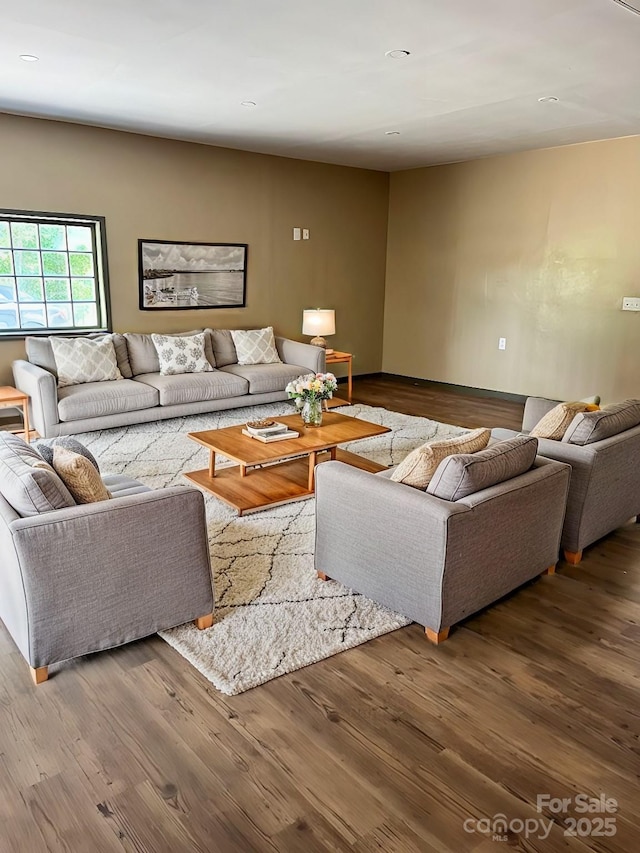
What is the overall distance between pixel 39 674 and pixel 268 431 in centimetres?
212

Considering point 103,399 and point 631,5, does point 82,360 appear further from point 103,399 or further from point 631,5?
point 631,5

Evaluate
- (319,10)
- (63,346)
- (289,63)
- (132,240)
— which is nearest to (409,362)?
(132,240)

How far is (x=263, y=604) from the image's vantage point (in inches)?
107

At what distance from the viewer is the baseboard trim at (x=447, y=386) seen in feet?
23.1

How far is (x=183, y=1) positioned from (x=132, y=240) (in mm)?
3425

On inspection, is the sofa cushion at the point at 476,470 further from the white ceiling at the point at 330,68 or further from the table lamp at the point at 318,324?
the table lamp at the point at 318,324

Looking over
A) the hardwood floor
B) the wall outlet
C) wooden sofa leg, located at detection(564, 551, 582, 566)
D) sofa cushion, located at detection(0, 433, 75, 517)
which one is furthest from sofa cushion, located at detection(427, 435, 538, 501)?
the wall outlet

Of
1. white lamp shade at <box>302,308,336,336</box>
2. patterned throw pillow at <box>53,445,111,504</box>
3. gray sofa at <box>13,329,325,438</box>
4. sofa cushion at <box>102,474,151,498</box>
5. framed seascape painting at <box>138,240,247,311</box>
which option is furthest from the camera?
white lamp shade at <box>302,308,336,336</box>

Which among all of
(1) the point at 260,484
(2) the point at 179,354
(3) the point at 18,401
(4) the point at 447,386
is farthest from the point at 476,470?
(4) the point at 447,386

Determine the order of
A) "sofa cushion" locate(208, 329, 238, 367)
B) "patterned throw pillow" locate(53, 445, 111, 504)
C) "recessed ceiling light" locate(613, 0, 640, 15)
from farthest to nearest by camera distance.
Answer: "sofa cushion" locate(208, 329, 238, 367) < "recessed ceiling light" locate(613, 0, 640, 15) < "patterned throw pillow" locate(53, 445, 111, 504)

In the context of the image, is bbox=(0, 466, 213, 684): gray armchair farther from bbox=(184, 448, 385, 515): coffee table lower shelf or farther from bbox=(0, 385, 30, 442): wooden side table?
bbox=(0, 385, 30, 442): wooden side table

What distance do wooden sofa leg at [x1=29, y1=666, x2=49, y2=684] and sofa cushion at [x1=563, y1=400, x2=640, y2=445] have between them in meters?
2.52

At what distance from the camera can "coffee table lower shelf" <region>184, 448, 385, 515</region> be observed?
374 centimetres

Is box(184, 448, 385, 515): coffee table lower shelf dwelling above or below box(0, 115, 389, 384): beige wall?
below
